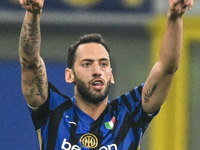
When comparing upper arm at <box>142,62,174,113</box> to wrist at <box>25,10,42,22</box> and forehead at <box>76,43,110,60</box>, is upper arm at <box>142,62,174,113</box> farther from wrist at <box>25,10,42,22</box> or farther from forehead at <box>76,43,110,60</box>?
wrist at <box>25,10,42,22</box>

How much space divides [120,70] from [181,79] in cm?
90

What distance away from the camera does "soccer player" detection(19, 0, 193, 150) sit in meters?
4.36

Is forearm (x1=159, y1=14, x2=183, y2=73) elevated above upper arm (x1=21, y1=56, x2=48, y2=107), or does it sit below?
above

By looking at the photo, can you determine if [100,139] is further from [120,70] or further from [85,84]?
[120,70]

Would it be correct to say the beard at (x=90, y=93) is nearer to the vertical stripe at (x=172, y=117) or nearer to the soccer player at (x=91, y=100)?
the soccer player at (x=91, y=100)

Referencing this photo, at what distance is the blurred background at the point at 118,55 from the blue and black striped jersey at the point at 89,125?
3.86m

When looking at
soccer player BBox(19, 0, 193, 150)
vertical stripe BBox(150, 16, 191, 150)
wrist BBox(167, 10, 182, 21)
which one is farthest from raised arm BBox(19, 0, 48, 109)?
vertical stripe BBox(150, 16, 191, 150)

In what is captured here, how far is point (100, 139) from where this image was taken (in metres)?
4.52

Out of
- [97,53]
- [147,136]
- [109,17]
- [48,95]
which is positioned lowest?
[147,136]

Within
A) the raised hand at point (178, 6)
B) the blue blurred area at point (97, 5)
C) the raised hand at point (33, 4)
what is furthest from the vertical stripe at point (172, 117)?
the raised hand at point (33, 4)

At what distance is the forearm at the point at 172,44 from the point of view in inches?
168

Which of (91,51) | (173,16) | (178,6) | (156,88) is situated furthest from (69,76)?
(178,6)

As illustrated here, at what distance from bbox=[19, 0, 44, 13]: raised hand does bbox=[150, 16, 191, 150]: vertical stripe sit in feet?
15.1

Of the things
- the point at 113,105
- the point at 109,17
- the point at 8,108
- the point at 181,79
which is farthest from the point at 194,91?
the point at 113,105
